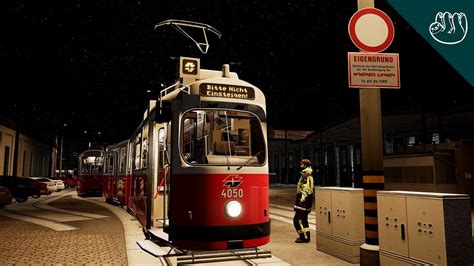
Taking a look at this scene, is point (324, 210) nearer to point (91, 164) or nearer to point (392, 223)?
point (392, 223)

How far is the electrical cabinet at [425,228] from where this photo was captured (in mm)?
4652

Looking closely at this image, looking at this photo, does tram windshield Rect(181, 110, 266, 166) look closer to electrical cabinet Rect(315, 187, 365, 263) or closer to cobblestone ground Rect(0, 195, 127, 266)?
electrical cabinet Rect(315, 187, 365, 263)

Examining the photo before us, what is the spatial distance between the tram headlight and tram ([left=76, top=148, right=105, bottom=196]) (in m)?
17.9

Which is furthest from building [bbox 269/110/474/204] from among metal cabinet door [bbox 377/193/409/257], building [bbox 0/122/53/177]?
building [bbox 0/122/53/177]

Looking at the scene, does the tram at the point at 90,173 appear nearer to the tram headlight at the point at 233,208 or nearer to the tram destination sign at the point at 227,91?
the tram destination sign at the point at 227,91

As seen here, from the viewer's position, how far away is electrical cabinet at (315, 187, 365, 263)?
22.2ft

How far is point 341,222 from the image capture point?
7090 mm

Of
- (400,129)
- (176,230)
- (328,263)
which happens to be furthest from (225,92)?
(400,129)

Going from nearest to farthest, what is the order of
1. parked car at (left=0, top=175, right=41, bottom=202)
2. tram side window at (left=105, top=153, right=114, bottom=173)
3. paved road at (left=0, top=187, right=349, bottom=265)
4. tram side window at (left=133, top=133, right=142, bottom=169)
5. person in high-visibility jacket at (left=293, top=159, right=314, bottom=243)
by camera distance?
paved road at (left=0, top=187, right=349, bottom=265), person in high-visibility jacket at (left=293, top=159, right=314, bottom=243), tram side window at (left=133, top=133, right=142, bottom=169), tram side window at (left=105, top=153, right=114, bottom=173), parked car at (left=0, top=175, right=41, bottom=202)

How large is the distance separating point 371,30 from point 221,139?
9.60 feet

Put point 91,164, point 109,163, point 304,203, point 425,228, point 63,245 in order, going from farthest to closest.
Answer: point 91,164
point 109,163
point 63,245
point 304,203
point 425,228

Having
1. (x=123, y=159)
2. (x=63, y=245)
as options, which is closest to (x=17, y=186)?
(x=123, y=159)

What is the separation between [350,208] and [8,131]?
34.2 m

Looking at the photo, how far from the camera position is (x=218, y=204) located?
616 centimetres
